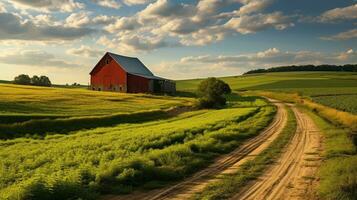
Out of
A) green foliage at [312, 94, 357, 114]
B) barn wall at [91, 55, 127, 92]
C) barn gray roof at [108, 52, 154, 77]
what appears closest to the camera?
green foliage at [312, 94, 357, 114]

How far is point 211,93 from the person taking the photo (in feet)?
213

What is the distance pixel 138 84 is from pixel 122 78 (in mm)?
3962

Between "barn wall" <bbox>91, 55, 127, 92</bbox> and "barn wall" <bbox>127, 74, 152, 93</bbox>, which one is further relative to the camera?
"barn wall" <bbox>91, 55, 127, 92</bbox>

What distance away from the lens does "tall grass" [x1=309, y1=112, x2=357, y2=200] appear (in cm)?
1216

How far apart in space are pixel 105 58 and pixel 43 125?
56.3m

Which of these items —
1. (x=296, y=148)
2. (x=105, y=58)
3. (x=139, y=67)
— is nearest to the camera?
(x=296, y=148)

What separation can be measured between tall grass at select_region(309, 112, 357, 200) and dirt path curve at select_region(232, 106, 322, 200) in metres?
0.34

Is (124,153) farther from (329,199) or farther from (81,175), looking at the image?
(329,199)

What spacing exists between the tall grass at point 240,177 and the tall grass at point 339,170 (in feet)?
6.93

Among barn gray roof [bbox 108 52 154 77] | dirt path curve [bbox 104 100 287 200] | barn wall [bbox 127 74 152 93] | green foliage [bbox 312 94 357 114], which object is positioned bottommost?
green foliage [bbox 312 94 357 114]

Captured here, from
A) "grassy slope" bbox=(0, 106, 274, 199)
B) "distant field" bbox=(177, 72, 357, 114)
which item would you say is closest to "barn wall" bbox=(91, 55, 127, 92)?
"distant field" bbox=(177, 72, 357, 114)

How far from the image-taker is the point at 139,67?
9488 cm

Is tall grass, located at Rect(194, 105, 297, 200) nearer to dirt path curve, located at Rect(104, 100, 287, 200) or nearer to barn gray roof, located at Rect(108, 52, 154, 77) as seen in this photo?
dirt path curve, located at Rect(104, 100, 287, 200)

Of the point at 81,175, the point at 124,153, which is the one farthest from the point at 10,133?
the point at 81,175
